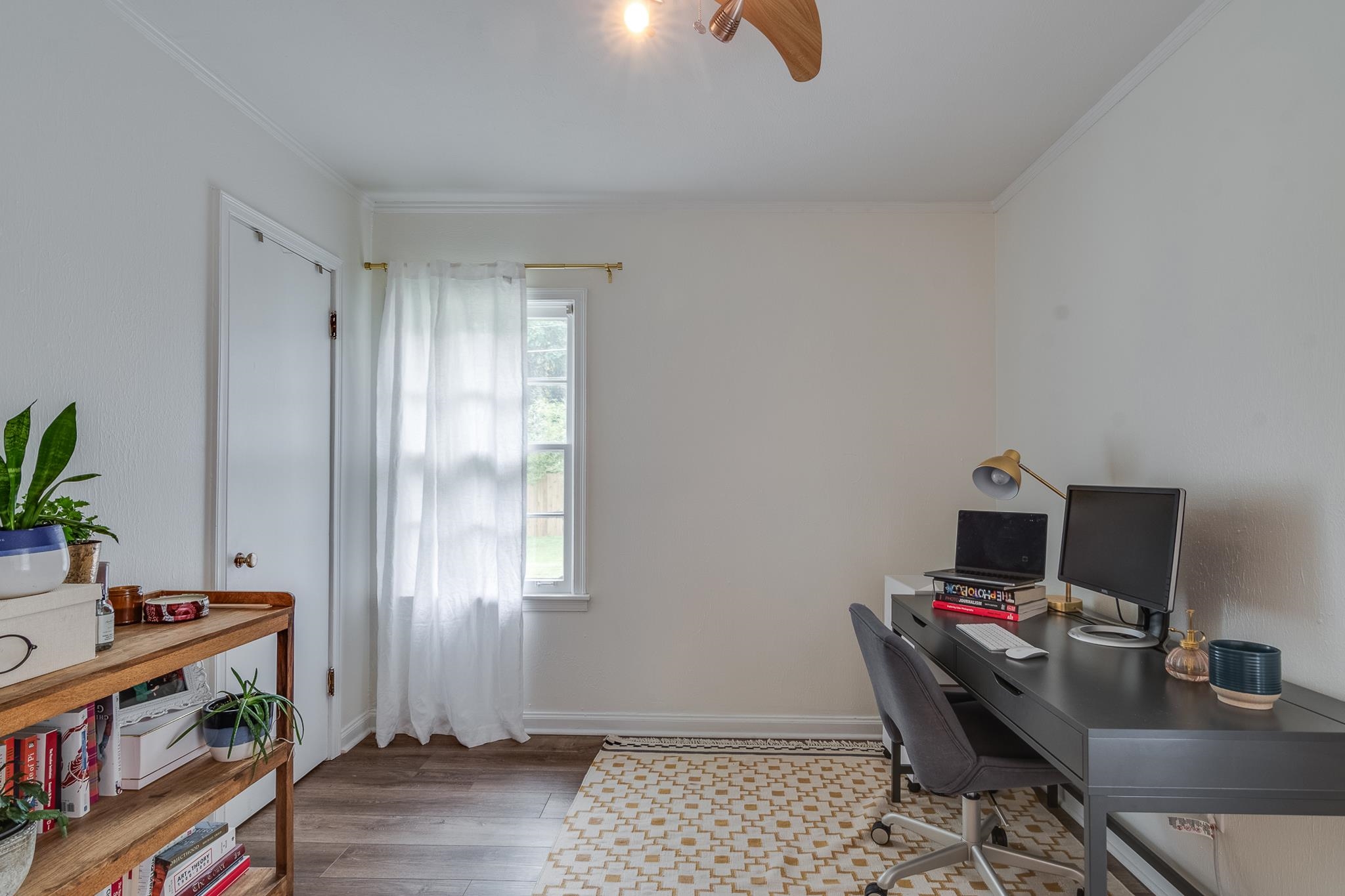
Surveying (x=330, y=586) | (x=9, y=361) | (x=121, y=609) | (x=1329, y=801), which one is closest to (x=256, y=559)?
(x=330, y=586)

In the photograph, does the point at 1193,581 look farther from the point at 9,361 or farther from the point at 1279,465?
the point at 9,361

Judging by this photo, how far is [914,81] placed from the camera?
240cm

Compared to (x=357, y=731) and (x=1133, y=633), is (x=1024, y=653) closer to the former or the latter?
(x=1133, y=633)

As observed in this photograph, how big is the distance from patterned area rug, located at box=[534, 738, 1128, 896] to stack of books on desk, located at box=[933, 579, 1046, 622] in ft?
2.62

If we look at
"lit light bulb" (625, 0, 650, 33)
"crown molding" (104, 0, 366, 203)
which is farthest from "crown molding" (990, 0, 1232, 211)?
"crown molding" (104, 0, 366, 203)

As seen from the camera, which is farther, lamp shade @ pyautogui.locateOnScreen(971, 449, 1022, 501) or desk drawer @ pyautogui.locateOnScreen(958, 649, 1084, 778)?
lamp shade @ pyautogui.locateOnScreen(971, 449, 1022, 501)

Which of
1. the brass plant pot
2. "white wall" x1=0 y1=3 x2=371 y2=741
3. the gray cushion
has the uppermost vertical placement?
"white wall" x1=0 y1=3 x2=371 y2=741

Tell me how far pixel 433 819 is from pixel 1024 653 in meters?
2.16

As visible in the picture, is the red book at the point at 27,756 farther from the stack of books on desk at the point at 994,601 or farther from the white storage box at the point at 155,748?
the stack of books on desk at the point at 994,601

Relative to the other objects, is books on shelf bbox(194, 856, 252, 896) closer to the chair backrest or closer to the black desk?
the chair backrest

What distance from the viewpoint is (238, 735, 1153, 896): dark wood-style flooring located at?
2307mm

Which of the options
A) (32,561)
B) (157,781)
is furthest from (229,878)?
(32,561)

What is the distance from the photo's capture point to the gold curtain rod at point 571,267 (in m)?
3.51

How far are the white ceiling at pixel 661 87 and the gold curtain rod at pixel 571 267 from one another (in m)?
0.36
